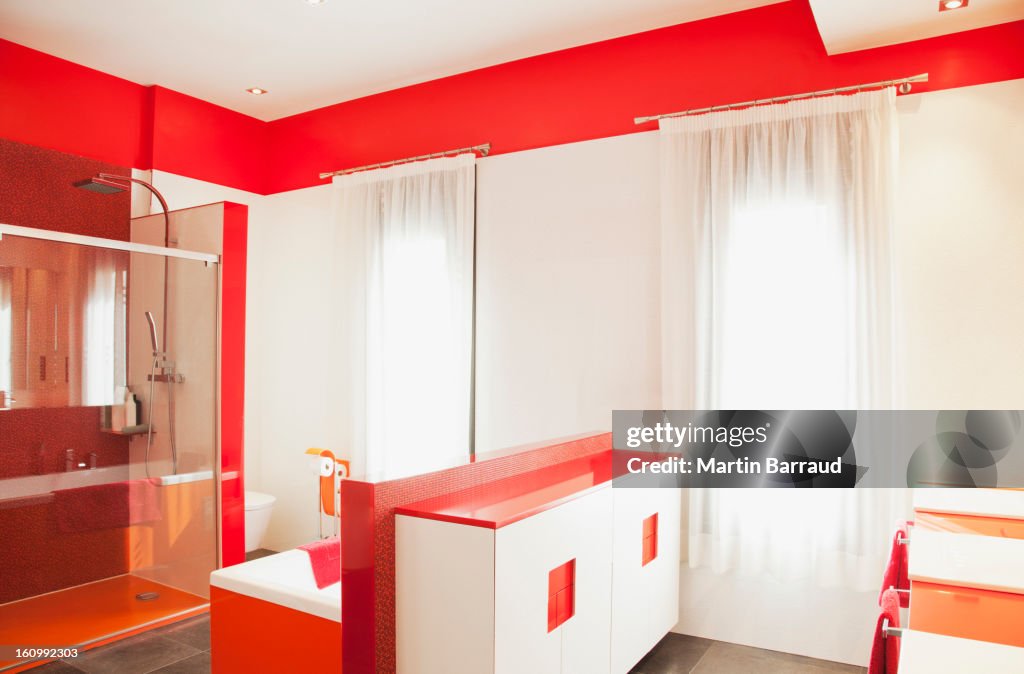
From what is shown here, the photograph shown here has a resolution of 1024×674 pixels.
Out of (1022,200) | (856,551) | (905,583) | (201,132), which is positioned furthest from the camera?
(201,132)

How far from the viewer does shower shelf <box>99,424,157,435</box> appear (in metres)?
3.27

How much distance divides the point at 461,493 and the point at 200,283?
2.09 meters

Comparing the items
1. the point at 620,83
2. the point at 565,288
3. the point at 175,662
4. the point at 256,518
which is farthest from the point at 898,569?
the point at 256,518

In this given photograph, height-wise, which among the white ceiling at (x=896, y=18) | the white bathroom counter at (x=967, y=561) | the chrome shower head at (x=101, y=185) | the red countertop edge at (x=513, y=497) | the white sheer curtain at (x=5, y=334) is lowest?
the white bathroom counter at (x=967, y=561)

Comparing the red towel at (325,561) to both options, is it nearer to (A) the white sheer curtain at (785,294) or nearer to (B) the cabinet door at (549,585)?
(B) the cabinet door at (549,585)

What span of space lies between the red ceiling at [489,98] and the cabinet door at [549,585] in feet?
6.59

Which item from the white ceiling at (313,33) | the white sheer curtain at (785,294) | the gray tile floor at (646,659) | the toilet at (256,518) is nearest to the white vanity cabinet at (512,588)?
the gray tile floor at (646,659)

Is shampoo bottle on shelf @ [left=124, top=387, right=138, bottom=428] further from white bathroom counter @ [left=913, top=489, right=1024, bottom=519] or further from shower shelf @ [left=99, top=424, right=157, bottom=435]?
white bathroom counter @ [left=913, top=489, right=1024, bottom=519]

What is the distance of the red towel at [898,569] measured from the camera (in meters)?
1.89

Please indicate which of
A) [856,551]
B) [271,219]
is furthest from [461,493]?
[271,219]

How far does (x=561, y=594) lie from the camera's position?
87.5 inches

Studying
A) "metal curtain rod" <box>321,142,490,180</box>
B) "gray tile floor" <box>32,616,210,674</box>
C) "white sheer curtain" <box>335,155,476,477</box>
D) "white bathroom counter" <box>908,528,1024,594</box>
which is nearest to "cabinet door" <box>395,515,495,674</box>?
"white bathroom counter" <box>908,528,1024,594</box>

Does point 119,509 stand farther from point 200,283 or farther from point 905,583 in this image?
point 905,583

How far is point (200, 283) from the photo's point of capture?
358cm
